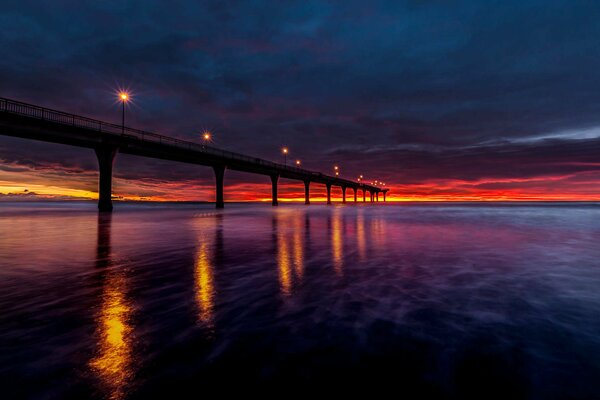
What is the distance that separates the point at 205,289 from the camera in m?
6.92

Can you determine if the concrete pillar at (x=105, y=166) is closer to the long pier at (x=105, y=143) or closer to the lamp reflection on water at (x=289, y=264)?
the long pier at (x=105, y=143)

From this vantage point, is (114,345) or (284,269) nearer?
→ (114,345)

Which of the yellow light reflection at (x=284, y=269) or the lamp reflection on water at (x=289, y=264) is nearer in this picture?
the yellow light reflection at (x=284, y=269)

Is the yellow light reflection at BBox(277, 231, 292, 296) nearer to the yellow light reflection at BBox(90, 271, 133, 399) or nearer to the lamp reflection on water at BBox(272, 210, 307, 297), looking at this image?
the lamp reflection on water at BBox(272, 210, 307, 297)

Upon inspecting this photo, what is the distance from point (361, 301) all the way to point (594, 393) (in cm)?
346

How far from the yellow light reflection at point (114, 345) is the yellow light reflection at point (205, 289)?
1.13m

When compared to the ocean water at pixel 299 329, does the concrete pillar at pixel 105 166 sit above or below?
above

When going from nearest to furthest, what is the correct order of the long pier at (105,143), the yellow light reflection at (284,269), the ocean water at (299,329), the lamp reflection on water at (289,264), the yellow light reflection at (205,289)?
1. the ocean water at (299,329)
2. the yellow light reflection at (205,289)
3. the yellow light reflection at (284,269)
4. the lamp reflection on water at (289,264)
5. the long pier at (105,143)

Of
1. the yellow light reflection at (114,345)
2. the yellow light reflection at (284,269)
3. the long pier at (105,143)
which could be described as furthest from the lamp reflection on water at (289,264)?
the long pier at (105,143)

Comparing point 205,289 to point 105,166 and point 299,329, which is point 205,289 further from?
point 105,166

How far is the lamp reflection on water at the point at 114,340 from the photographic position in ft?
10.8

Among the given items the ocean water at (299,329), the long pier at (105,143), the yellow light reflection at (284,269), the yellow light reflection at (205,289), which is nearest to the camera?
the ocean water at (299,329)

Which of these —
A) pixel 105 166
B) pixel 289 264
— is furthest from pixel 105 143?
pixel 289 264

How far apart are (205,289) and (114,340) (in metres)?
2.69
